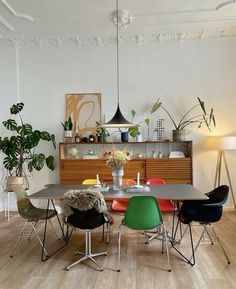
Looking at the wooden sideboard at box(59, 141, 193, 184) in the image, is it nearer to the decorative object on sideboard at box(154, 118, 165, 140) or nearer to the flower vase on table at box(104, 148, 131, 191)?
the decorative object on sideboard at box(154, 118, 165, 140)

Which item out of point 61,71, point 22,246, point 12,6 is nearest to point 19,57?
point 61,71

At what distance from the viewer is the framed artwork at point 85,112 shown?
18.7 ft

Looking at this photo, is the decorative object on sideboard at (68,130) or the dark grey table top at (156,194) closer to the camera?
the dark grey table top at (156,194)

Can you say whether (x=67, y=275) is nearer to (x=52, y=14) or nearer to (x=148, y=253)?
(x=148, y=253)

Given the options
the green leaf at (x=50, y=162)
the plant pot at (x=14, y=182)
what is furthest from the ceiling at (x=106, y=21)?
the plant pot at (x=14, y=182)

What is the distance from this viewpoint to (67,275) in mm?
2857

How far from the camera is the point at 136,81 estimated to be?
5.67 m

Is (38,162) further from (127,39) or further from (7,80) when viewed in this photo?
(127,39)

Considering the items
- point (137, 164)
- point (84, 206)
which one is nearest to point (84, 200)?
point (84, 206)

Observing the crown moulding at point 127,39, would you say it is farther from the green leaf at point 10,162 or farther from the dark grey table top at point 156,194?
the dark grey table top at point 156,194

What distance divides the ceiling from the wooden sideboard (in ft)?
7.01

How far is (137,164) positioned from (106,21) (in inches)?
105

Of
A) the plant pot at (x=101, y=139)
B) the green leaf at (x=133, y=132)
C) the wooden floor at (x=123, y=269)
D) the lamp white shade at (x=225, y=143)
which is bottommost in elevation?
the wooden floor at (x=123, y=269)

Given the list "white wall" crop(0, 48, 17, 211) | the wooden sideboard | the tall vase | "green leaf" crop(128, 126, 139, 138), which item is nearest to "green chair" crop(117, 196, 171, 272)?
the tall vase
